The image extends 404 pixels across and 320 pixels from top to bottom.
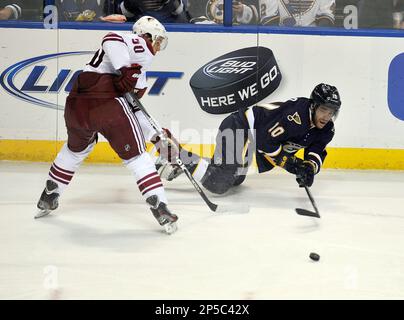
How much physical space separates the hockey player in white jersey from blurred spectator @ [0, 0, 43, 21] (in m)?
1.70

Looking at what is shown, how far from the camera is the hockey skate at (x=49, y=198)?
4086 millimetres

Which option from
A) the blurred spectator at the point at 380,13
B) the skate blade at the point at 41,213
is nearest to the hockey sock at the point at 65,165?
the skate blade at the point at 41,213

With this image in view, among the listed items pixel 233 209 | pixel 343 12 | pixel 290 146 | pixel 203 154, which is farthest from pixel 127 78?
pixel 343 12

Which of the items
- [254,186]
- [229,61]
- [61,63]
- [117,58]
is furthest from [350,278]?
[61,63]

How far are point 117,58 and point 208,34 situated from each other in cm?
178

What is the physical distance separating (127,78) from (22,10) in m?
1.91

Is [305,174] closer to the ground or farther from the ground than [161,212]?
closer to the ground

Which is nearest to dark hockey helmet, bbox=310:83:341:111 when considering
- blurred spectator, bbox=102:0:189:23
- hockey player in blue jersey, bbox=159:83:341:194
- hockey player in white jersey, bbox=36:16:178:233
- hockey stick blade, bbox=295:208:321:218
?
hockey player in blue jersey, bbox=159:83:341:194

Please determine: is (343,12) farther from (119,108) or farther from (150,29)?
(119,108)

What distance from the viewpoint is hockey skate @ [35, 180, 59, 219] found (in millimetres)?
4086

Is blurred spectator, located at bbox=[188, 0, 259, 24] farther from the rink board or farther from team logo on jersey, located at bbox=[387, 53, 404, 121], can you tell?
team logo on jersey, located at bbox=[387, 53, 404, 121]

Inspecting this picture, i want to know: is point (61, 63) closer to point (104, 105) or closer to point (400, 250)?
point (104, 105)

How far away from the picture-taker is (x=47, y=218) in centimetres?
414

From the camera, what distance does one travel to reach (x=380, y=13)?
5457 mm
